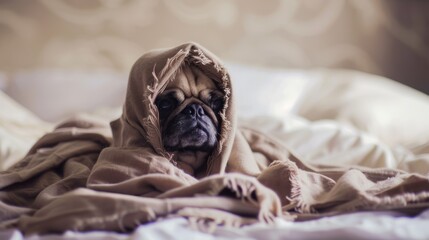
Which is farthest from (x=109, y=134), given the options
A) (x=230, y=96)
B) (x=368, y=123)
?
(x=368, y=123)

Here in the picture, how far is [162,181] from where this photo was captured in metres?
0.94

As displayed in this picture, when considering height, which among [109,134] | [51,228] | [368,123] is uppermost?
[368,123]

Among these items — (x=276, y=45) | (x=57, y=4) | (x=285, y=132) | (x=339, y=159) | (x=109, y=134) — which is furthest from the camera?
Result: (x=276, y=45)

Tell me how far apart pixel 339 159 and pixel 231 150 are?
452mm

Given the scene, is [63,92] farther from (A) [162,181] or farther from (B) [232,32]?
(A) [162,181]

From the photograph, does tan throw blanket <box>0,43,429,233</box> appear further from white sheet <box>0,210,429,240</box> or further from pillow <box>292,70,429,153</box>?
pillow <box>292,70,429,153</box>

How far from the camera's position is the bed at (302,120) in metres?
0.83

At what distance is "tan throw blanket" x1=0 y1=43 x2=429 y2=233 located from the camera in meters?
0.87

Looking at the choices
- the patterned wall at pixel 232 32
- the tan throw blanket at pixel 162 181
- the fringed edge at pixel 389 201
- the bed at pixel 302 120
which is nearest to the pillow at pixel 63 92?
the bed at pixel 302 120

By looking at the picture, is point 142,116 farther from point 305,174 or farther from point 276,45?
point 276,45

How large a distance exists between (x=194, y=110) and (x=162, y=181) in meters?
0.21

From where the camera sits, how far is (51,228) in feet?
2.78

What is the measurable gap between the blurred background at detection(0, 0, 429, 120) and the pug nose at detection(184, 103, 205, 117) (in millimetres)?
1196

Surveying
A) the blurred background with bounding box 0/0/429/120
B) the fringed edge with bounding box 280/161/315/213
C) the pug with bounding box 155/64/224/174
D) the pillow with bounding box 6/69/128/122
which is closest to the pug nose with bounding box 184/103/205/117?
the pug with bounding box 155/64/224/174
